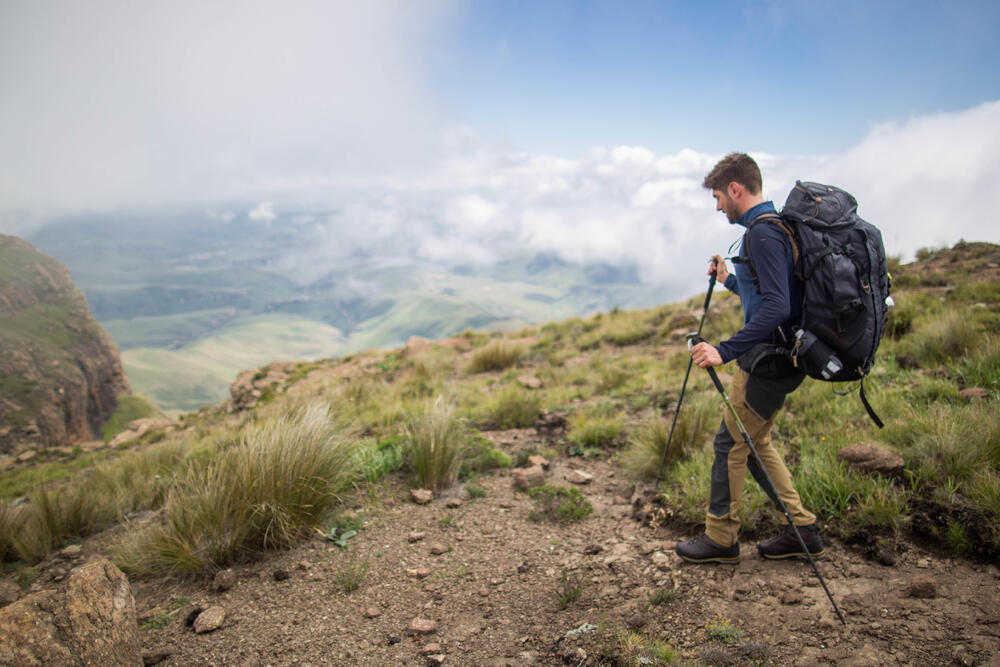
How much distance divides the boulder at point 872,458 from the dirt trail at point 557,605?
2.75 ft

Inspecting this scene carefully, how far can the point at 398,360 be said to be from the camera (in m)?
14.6

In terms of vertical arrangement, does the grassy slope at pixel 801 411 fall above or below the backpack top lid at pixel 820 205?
below

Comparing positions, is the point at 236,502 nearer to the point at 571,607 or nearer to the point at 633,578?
the point at 571,607

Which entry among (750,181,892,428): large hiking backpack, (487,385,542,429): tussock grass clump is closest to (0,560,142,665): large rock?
(750,181,892,428): large hiking backpack

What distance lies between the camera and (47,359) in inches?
1512

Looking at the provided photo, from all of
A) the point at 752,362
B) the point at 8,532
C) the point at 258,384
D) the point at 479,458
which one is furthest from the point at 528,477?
the point at 258,384

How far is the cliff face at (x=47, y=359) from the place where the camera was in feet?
79.2

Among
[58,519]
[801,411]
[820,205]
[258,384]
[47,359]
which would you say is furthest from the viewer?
[47,359]

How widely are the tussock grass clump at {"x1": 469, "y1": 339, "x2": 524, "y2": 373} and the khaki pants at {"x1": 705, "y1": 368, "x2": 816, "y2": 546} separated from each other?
8.99 meters

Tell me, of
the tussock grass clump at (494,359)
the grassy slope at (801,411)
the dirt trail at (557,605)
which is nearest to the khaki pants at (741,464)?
the dirt trail at (557,605)

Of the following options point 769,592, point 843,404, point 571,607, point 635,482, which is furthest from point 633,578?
point 843,404

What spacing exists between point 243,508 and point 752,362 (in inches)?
177

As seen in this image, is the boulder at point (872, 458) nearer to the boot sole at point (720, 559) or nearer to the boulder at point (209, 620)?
the boot sole at point (720, 559)

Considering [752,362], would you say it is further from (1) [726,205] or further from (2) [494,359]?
(2) [494,359]
